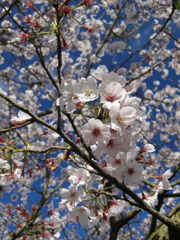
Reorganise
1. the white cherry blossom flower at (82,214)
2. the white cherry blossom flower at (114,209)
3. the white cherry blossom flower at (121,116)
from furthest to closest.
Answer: the white cherry blossom flower at (114,209) → the white cherry blossom flower at (82,214) → the white cherry blossom flower at (121,116)

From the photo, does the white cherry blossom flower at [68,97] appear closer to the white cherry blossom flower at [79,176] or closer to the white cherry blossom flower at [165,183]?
the white cherry blossom flower at [79,176]

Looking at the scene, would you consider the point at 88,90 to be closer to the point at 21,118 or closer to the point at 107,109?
the point at 107,109

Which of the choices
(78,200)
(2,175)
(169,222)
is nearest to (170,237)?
(169,222)

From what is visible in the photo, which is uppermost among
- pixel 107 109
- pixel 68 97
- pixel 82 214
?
pixel 68 97

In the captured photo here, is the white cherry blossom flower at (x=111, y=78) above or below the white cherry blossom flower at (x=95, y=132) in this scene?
above

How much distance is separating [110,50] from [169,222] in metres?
7.38

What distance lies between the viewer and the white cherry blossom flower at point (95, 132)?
3.89 feet

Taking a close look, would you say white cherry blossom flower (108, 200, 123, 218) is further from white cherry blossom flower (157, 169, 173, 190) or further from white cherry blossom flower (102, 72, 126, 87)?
white cherry blossom flower (102, 72, 126, 87)

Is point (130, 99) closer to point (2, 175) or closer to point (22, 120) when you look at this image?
point (22, 120)

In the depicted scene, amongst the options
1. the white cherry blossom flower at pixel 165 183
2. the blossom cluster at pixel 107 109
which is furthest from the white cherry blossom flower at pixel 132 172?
the white cherry blossom flower at pixel 165 183

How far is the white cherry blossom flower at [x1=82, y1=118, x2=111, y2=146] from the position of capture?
1187mm

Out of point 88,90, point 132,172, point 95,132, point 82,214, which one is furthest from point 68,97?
point 82,214

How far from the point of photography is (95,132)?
1238mm

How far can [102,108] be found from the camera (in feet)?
4.17
